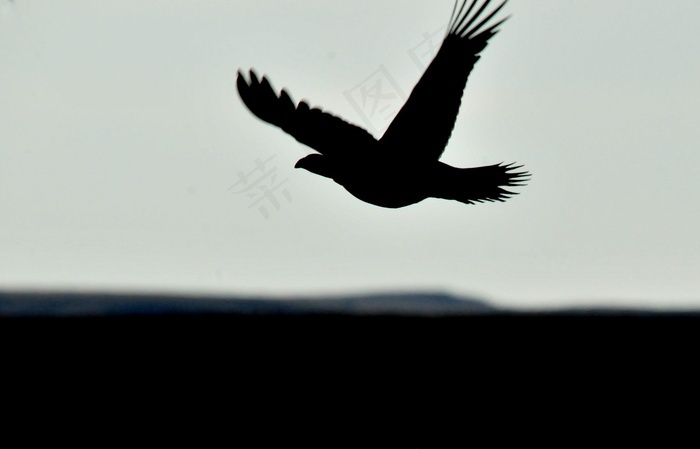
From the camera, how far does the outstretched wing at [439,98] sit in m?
7.36

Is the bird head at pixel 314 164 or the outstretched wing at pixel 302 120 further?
the outstretched wing at pixel 302 120

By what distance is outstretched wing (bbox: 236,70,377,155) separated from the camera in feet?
23.6

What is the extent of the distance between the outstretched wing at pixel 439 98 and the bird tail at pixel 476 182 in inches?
6.3

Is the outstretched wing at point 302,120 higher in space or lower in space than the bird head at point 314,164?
higher

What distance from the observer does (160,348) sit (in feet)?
48.3

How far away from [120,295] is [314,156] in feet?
277

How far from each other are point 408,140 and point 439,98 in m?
0.35

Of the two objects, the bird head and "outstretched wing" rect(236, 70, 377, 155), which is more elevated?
"outstretched wing" rect(236, 70, 377, 155)

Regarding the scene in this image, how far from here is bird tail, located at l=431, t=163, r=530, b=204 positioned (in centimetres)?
734

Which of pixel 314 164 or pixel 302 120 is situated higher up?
pixel 302 120

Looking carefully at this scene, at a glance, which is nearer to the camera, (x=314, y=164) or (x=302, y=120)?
(x=314, y=164)

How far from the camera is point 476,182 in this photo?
24.6 feet

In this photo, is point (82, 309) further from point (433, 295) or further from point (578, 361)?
point (578, 361)

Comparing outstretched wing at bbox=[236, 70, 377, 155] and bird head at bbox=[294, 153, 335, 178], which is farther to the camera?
outstretched wing at bbox=[236, 70, 377, 155]
